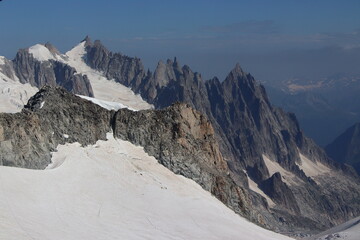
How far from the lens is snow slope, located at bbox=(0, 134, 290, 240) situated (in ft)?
195

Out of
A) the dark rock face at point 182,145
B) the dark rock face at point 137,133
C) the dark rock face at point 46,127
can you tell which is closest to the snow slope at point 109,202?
the dark rock face at point 46,127

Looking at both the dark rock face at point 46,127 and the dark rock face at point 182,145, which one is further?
the dark rock face at point 182,145

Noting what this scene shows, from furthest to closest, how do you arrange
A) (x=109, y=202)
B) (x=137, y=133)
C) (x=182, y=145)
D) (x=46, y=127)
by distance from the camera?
(x=182, y=145)
(x=137, y=133)
(x=46, y=127)
(x=109, y=202)

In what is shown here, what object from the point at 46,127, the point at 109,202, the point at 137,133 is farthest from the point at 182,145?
the point at 109,202

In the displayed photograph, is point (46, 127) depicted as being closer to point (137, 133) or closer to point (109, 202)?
point (137, 133)

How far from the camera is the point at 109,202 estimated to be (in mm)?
70000

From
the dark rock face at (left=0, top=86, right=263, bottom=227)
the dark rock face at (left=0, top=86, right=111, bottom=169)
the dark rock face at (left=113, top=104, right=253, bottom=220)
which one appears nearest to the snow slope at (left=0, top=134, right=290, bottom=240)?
the dark rock face at (left=0, top=86, right=111, bottom=169)

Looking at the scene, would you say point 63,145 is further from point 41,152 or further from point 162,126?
point 162,126

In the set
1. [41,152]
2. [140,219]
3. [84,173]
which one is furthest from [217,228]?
[41,152]

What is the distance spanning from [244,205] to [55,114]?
26864mm

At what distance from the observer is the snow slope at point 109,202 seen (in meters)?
59.6

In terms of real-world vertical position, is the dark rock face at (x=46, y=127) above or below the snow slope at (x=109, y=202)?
above

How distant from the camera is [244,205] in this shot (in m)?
90.9

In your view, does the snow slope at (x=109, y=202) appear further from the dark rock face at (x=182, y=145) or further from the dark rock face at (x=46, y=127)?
the dark rock face at (x=182, y=145)
